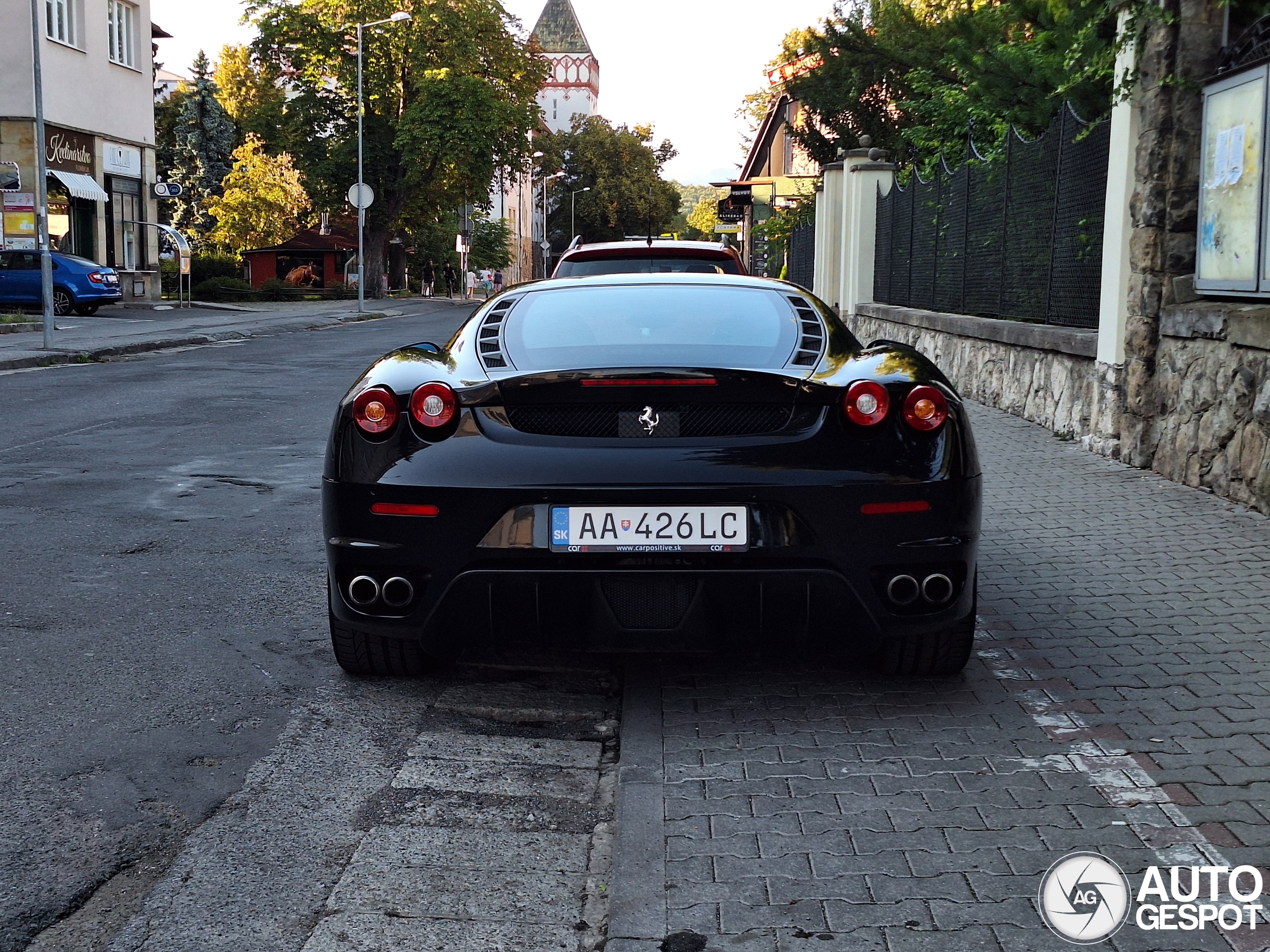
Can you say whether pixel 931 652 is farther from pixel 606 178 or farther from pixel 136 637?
pixel 606 178

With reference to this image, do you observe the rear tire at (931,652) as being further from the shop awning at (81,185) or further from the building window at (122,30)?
the building window at (122,30)

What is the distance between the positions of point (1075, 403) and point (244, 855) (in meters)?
8.88

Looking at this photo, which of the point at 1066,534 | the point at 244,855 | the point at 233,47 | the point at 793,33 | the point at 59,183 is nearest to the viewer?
the point at 244,855

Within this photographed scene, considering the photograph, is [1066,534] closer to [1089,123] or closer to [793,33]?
[1089,123]

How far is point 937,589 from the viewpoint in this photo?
4344 mm

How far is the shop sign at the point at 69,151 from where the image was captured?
123ft

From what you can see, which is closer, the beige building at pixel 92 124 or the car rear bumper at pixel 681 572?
the car rear bumper at pixel 681 572

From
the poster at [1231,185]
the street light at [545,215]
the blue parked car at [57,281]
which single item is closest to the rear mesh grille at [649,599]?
the poster at [1231,185]

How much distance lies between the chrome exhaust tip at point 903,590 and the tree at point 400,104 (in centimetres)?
5288

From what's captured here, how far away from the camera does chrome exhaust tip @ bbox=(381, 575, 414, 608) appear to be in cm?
434

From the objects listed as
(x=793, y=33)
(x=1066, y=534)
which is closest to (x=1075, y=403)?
(x=1066, y=534)

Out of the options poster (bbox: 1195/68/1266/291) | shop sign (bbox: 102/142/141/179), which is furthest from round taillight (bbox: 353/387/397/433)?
shop sign (bbox: 102/142/141/179)

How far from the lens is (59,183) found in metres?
37.7

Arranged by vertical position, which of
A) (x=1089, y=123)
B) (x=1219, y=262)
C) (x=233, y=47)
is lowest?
(x=1219, y=262)
